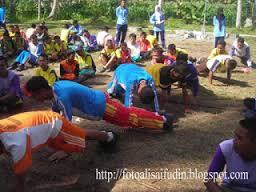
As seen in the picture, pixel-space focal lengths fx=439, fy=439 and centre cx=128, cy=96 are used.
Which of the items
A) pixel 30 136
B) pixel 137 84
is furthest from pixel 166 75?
pixel 30 136

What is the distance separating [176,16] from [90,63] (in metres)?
A: 15.9

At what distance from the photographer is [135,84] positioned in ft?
21.1

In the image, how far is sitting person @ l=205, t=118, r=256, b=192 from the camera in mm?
3186

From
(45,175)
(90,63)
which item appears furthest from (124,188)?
(90,63)

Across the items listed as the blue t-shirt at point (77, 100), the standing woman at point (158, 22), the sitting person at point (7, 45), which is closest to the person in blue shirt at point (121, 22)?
the standing woman at point (158, 22)

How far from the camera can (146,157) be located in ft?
18.3

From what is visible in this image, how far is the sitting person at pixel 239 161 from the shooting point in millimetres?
3186

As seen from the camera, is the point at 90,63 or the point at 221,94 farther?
the point at 90,63

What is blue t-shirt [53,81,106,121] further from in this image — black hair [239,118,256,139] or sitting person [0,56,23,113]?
black hair [239,118,256,139]

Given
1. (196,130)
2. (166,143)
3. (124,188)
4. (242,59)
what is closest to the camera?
(124,188)

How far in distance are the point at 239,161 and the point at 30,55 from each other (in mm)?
9711

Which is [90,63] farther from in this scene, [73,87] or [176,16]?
[176,16]

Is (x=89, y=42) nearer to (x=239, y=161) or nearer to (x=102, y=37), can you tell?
(x=102, y=37)

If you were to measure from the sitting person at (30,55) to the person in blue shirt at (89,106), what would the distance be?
659 centimetres
